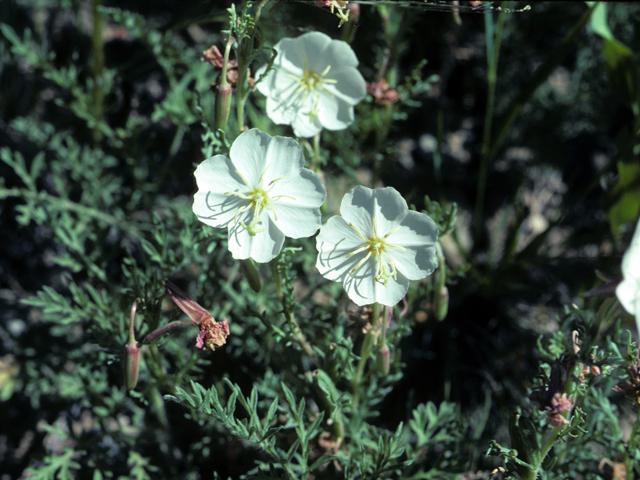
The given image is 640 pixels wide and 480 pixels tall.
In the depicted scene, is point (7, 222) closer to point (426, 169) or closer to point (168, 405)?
point (168, 405)

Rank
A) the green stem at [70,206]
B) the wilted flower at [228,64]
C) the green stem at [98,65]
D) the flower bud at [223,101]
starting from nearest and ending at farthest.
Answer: the flower bud at [223,101] → the wilted flower at [228,64] → the green stem at [70,206] → the green stem at [98,65]

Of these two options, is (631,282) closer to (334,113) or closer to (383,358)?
(383,358)

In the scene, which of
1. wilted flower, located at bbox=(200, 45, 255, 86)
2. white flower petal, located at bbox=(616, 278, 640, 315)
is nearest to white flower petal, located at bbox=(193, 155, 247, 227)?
wilted flower, located at bbox=(200, 45, 255, 86)

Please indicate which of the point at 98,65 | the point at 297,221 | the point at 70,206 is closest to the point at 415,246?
Answer: the point at 297,221

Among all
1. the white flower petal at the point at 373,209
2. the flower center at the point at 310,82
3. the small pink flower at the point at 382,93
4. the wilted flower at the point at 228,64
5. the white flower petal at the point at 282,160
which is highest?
the wilted flower at the point at 228,64

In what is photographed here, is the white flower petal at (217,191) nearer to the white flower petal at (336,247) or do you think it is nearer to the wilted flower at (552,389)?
the white flower petal at (336,247)

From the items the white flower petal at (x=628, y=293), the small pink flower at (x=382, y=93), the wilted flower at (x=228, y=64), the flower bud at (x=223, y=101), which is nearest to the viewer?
the white flower petal at (x=628, y=293)

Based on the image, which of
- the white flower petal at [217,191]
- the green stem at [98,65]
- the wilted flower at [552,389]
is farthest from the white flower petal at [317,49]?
the green stem at [98,65]
